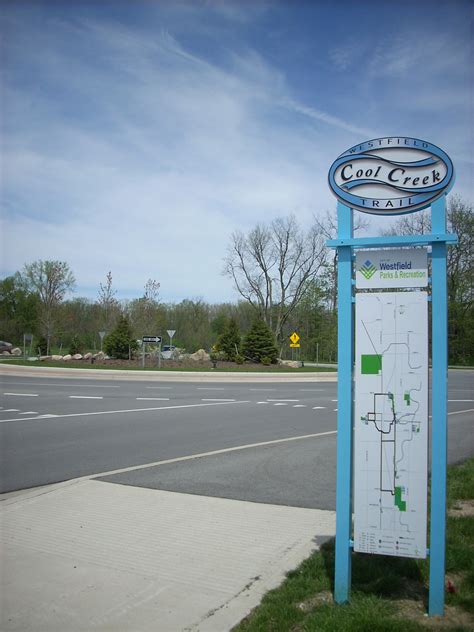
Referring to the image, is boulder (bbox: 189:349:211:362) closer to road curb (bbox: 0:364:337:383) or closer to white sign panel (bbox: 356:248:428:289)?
road curb (bbox: 0:364:337:383)

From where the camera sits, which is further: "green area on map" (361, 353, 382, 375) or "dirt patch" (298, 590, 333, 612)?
"green area on map" (361, 353, 382, 375)

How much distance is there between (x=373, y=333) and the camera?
13.2ft

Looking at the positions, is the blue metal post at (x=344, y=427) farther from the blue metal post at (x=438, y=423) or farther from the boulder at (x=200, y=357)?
the boulder at (x=200, y=357)

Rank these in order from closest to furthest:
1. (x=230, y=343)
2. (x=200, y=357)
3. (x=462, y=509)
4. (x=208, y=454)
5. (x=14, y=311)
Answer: (x=462, y=509) < (x=208, y=454) < (x=230, y=343) < (x=200, y=357) < (x=14, y=311)

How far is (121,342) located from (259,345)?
10408 mm

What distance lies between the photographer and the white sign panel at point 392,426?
388cm

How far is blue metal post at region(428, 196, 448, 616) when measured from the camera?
12.1ft

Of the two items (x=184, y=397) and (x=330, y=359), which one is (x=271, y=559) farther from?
(x=330, y=359)

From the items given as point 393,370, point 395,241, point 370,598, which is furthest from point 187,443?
point 395,241

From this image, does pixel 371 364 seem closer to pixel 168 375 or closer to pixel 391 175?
pixel 391 175

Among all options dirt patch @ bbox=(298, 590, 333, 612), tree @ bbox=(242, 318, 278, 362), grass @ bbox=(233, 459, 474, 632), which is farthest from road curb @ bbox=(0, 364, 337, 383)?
dirt patch @ bbox=(298, 590, 333, 612)

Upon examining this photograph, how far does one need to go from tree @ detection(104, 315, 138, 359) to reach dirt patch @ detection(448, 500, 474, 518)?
121ft

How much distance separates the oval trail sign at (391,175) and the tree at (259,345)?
39.9 metres

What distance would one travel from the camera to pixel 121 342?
41812mm
